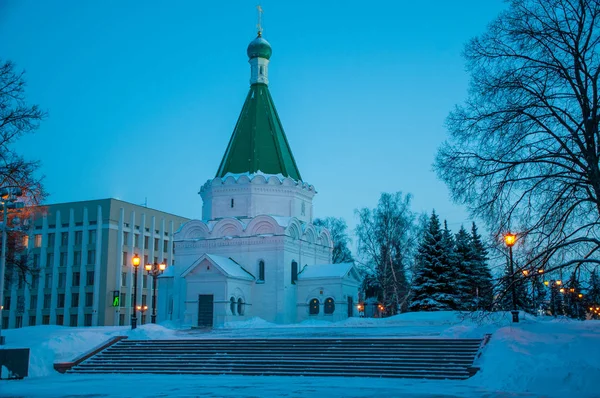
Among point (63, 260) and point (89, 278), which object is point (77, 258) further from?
point (89, 278)

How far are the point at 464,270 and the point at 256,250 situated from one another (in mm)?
12592

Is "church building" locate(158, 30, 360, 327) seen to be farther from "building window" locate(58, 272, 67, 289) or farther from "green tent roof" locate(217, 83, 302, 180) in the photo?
"building window" locate(58, 272, 67, 289)

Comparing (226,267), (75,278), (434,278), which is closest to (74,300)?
(75,278)

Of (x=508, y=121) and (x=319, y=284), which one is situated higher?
(x=508, y=121)

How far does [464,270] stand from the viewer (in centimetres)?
3444

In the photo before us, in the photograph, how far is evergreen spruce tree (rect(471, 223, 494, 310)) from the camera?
14.0m

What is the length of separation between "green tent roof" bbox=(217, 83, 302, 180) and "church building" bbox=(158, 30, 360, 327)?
73mm

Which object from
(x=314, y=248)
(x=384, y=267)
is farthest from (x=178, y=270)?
(x=384, y=267)

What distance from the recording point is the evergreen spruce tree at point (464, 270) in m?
32.4

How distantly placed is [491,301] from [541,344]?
2.11 metres

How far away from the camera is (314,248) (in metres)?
39.7

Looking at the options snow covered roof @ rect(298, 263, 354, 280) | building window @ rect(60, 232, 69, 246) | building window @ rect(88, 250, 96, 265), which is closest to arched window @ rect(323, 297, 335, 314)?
snow covered roof @ rect(298, 263, 354, 280)

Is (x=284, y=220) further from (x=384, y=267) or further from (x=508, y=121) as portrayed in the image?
(x=508, y=121)

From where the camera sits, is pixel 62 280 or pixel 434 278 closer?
pixel 434 278
